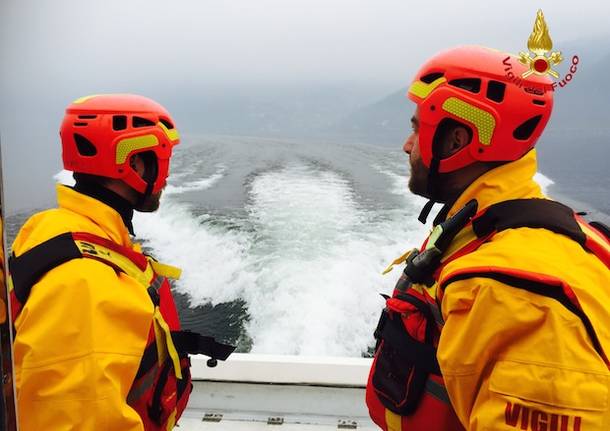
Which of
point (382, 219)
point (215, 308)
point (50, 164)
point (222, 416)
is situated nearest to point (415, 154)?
point (222, 416)

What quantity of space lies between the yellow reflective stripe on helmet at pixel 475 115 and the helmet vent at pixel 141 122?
1114 millimetres

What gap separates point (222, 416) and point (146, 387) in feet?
4.89

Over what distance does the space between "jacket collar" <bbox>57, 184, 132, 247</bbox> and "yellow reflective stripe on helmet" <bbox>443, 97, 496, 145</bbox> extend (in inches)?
45.3

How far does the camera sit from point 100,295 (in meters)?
1.34

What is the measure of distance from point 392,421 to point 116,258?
100cm

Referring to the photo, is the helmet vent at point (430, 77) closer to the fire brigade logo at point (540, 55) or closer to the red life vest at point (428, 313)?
the fire brigade logo at point (540, 55)

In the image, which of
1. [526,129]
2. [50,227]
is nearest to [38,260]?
[50,227]

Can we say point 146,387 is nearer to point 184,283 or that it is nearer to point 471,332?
point 471,332

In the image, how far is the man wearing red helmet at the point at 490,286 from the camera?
1.07 meters

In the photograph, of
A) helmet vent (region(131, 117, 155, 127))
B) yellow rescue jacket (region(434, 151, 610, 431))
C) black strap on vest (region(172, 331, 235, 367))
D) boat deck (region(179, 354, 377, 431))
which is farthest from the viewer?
boat deck (region(179, 354, 377, 431))

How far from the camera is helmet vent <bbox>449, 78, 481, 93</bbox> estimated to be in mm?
1488

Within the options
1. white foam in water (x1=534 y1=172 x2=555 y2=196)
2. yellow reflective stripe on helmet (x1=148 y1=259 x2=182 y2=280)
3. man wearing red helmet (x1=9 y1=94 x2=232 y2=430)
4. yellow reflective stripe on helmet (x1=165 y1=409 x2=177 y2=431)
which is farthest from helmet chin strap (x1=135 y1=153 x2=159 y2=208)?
white foam in water (x1=534 y1=172 x2=555 y2=196)

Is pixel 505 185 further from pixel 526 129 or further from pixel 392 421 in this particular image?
pixel 392 421

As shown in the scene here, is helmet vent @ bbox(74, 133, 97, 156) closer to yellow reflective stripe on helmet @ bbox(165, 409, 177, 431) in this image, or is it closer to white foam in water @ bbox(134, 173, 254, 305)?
yellow reflective stripe on helmet @ bbox(165, 409, 177, 431)
